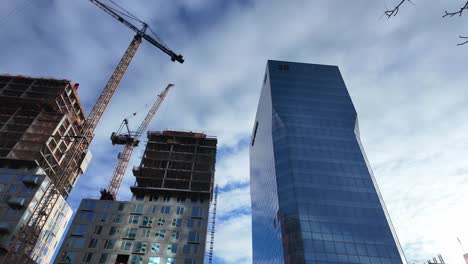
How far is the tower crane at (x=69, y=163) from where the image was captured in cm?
6981

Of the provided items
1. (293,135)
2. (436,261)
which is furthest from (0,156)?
(436,261)

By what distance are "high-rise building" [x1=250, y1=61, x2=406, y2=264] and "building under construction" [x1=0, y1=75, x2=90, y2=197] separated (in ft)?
226

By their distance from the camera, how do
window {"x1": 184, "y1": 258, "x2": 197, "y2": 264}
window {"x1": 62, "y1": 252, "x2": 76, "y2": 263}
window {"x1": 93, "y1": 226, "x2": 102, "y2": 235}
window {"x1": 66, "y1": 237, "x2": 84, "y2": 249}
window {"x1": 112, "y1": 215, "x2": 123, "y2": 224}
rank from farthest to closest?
window {"x1": 112, "y1": 215, "x2": 123, "y2": 224} → window {"x1": 93, "y1": 226, "x2": 102, "y2": 235} → window {"x1": 66, "y1": 237, "x2": 84, "y2": 249} → window {"x1": 184, "y1": 258, "x2": 197, "y2": 264} → window {"x1": 62, "y1": 252, "x2": 76, "y2": 263}

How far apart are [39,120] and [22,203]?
33.4 metres

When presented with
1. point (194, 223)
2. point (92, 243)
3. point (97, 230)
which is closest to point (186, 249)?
point (194, 223)

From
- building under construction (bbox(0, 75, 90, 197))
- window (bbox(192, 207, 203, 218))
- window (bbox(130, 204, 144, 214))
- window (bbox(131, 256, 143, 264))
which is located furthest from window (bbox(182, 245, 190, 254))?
building under construction (bbox(0, 75, 90, 197))

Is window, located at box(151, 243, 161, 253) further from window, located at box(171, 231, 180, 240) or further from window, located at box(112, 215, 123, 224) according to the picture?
window, located at box(112, 215, 123, 224)

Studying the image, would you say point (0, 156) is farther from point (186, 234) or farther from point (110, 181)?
point (186, 234)

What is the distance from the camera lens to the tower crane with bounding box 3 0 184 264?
69812mm

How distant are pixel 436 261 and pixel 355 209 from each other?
97.9 meters

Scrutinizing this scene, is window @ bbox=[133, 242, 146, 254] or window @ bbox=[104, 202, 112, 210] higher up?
window @ bbox=[104, 202, 112, 210]

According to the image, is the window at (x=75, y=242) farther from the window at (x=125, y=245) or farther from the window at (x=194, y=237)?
the window at (x=194, y=237)

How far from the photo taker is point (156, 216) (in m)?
83.2

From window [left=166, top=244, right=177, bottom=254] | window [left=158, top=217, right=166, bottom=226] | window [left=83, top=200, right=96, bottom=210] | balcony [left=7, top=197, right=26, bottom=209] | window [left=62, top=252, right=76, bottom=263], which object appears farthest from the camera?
window [left=83, top=200, right=96, bottom=210]
